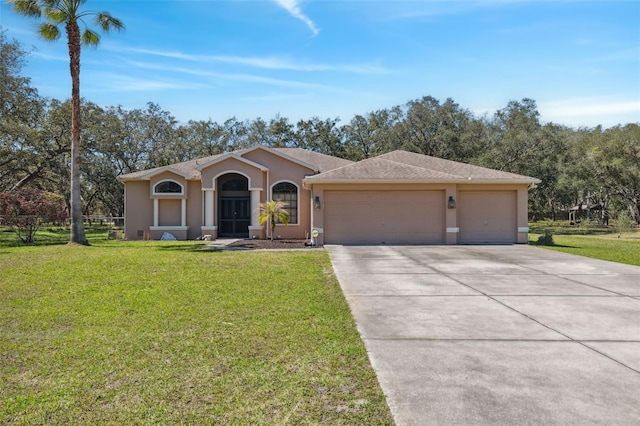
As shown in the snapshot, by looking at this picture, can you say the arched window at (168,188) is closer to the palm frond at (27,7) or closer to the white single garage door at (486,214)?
the palm frond at (27,7)

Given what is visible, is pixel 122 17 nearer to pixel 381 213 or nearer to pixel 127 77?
pixel 127 77

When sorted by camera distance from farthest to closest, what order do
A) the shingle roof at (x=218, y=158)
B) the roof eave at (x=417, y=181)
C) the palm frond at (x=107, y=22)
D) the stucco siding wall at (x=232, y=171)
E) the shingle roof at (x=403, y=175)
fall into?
the shingle roof at (x=218, y=158) → the stucco siding wall at (x=232, y=171) → the palm frond at (x=107, y=22) → the shingle roof at (x=403, y=175) → the roof eave at (x=417, y=181)

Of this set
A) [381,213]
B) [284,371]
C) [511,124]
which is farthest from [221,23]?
[511,124]

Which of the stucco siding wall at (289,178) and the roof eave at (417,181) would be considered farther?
the stucco siding wall at (289,178)

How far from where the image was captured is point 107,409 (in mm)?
2967

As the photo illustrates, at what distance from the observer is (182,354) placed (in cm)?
405

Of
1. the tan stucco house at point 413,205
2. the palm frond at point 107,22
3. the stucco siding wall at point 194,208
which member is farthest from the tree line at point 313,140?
the tan stucco house at point 413,205

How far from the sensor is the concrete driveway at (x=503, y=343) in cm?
299

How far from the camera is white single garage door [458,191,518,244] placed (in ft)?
55.6

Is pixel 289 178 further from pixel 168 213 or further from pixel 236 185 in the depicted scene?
pixel 168 213

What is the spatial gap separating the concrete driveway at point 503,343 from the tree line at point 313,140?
24.6 meters

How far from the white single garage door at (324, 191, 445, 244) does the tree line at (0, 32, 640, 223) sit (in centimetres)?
1636

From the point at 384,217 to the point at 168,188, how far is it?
10504 mm

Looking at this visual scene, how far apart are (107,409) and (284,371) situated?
4.52ft
